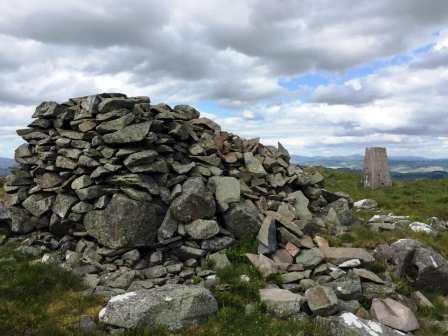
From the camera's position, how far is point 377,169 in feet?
102

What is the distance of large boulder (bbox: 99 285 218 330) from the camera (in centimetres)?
1002

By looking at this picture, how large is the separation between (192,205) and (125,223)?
2427mm

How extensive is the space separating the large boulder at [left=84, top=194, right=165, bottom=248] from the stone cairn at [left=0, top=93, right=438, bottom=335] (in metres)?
0.04

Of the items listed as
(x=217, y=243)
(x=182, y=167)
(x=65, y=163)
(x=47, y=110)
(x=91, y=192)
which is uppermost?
(x=47, y=110)

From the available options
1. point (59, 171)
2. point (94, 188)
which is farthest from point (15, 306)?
point (59, 171)

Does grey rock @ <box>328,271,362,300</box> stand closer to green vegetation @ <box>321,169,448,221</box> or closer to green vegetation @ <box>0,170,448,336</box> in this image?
green vegetation @ <box>0,170,448,336</box>

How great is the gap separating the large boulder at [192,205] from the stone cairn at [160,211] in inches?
1.5

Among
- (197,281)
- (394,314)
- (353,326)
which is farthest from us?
(197,281)

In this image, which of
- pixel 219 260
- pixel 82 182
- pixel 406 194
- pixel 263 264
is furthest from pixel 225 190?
pixel 406 194

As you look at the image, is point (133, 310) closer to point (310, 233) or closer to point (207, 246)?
point (207, 246)

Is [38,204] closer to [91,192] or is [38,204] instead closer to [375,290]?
[91,192]

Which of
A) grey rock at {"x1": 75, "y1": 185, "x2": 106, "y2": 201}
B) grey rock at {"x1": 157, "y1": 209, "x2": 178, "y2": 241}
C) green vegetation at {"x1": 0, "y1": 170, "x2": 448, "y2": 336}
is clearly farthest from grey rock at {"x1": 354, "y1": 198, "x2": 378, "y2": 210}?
grey rock at {"x1": 75, "y1": 185, "x2": 106, "y2": 201}

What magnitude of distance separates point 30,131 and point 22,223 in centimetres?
440

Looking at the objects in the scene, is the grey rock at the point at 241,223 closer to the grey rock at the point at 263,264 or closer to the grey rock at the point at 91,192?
the grey rock at the point at 263,264
